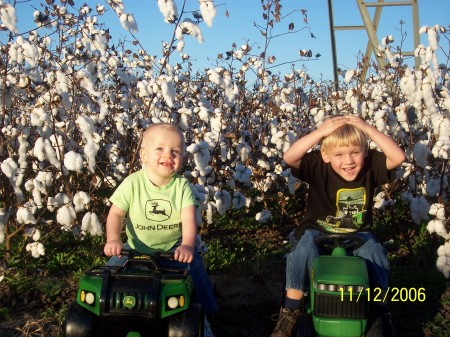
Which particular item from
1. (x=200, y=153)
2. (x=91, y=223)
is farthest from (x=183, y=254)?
(x=200, y=153)

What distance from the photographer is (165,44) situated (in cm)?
720

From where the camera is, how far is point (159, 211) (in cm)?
365

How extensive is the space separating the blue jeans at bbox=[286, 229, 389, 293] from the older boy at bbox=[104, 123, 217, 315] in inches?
19.9

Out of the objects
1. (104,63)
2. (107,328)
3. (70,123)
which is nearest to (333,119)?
(107,328)

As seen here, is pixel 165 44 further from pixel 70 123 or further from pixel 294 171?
pixel 294 171

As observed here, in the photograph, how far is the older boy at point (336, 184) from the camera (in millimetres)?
3584

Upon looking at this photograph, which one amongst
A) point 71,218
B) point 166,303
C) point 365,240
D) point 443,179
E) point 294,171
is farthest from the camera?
point 443,179

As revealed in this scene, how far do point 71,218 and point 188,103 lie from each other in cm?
245

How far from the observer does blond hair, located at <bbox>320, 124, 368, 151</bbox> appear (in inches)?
146

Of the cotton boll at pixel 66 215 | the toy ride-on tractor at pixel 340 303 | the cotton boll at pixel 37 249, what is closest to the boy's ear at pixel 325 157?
the toy ride-on tractor at pixel 340 303

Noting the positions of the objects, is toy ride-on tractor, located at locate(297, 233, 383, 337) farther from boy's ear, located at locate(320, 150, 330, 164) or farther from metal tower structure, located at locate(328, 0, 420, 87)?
metal tower structure, located at locate(328, 0, 420, 87)

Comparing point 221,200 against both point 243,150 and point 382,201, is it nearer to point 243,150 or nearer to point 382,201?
point 243,150

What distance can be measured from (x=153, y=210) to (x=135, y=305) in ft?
2.75

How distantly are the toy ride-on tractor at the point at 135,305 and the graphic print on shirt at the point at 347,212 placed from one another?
1.19 meters
